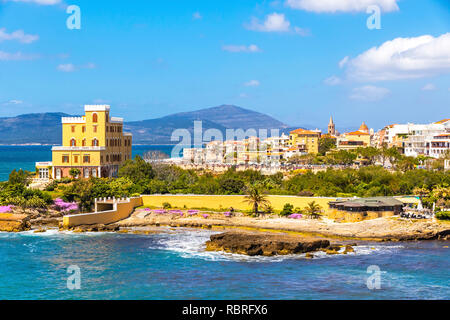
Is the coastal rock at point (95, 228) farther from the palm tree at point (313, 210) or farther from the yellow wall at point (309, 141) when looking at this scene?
the yellow wall at point (309, 141)

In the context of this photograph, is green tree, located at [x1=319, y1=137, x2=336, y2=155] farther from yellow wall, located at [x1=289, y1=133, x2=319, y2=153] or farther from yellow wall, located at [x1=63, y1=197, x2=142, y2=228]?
yellow wall, located at [x1=63, y1=197, x2=142, y2=228]

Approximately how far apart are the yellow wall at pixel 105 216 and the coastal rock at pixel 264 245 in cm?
1089

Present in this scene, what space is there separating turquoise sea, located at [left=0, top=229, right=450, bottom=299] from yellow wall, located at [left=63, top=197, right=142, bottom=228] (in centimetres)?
317

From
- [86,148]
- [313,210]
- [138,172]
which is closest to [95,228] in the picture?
[138,172]

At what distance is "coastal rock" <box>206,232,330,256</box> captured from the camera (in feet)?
112

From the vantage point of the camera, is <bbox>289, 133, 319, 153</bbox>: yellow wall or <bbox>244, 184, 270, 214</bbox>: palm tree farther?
<bbox>289, 133, 319, 153</bbox>: yellow wall

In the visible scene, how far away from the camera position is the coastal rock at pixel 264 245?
112 feet

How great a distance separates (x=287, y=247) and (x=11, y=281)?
15392mm

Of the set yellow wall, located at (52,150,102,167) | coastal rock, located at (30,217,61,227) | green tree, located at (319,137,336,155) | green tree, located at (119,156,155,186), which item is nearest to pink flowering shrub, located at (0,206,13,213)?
coastal rock, located at (30,217,61,227)

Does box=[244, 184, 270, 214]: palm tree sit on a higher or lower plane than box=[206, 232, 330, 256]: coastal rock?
higher

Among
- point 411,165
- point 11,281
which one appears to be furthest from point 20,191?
point 411,165

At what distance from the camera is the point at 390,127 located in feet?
355

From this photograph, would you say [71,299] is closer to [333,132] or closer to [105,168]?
[105,168]
